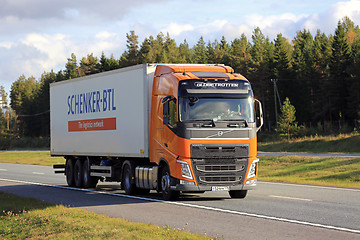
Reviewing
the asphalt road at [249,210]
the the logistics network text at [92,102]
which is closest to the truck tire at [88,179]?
Result: the asphalt road at [249,210]

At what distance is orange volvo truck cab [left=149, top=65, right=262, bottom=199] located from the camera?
16.9 meters

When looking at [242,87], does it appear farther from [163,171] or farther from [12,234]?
[12,234]

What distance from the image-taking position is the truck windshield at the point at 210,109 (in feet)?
55.8

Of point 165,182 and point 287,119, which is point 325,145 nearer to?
point 287,119

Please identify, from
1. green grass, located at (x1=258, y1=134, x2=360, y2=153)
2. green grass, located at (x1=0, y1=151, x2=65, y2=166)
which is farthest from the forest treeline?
green grass, located at (x1=0, y1=151, x2=65, y2=166)

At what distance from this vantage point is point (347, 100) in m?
96.6

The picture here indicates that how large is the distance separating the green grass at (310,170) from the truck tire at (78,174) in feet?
28.2

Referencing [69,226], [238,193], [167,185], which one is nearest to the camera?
[69,226]

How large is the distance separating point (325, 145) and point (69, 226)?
50116 mm

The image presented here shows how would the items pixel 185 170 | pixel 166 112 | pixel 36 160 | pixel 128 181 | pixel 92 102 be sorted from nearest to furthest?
pixel 185 170 → pixel 166 112 → pixel 128 181 → pixel 92 102 → pixel 36 160

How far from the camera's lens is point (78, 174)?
24781mm

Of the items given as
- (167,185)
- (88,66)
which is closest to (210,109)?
(167,185)

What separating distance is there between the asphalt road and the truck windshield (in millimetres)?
2407

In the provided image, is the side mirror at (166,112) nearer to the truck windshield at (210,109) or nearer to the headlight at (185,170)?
the truck windshield at (210,109)
